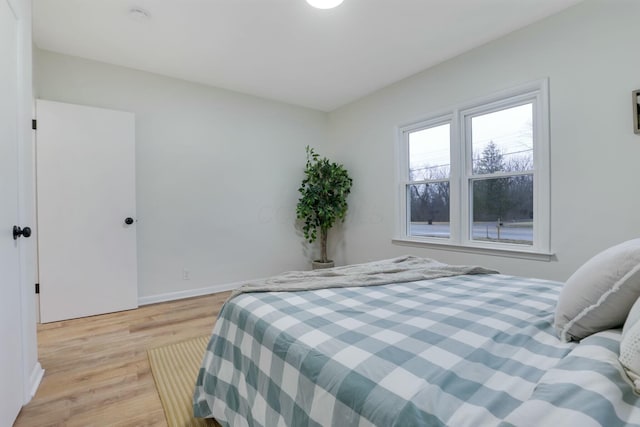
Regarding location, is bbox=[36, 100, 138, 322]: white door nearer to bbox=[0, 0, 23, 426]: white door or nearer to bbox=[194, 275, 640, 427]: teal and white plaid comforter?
bbox=[0, 0, 23, 426]: white door

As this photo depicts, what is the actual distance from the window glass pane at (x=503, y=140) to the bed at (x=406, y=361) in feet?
4.71

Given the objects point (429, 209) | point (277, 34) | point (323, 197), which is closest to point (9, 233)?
point (277, 34)

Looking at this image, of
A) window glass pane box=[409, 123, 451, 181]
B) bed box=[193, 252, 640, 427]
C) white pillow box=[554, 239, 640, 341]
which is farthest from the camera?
window glass pane box=[409, 123, 451, 181]

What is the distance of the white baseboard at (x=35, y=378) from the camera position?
165 cm

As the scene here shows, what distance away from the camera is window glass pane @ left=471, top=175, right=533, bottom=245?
2588 mm

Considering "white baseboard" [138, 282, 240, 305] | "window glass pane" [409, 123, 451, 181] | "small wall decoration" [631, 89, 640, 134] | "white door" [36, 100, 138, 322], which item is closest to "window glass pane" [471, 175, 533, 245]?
"window glass pane" [409, 123, 451, 181]

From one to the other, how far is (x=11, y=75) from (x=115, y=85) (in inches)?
69.8

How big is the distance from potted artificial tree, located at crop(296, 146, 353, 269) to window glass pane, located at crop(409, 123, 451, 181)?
0.94m

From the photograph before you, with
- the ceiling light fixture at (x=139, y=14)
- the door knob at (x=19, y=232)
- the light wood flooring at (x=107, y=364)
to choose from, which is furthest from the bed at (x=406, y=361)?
the ceiling light fixture at (x=139, y=14)

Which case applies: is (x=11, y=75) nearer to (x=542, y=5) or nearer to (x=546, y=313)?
(x=546, y=313)

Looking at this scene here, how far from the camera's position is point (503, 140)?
2.75 meters

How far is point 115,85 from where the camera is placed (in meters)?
3.09

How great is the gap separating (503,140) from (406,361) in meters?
2.65

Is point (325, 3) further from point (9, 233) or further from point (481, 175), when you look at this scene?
point (9, 233)
